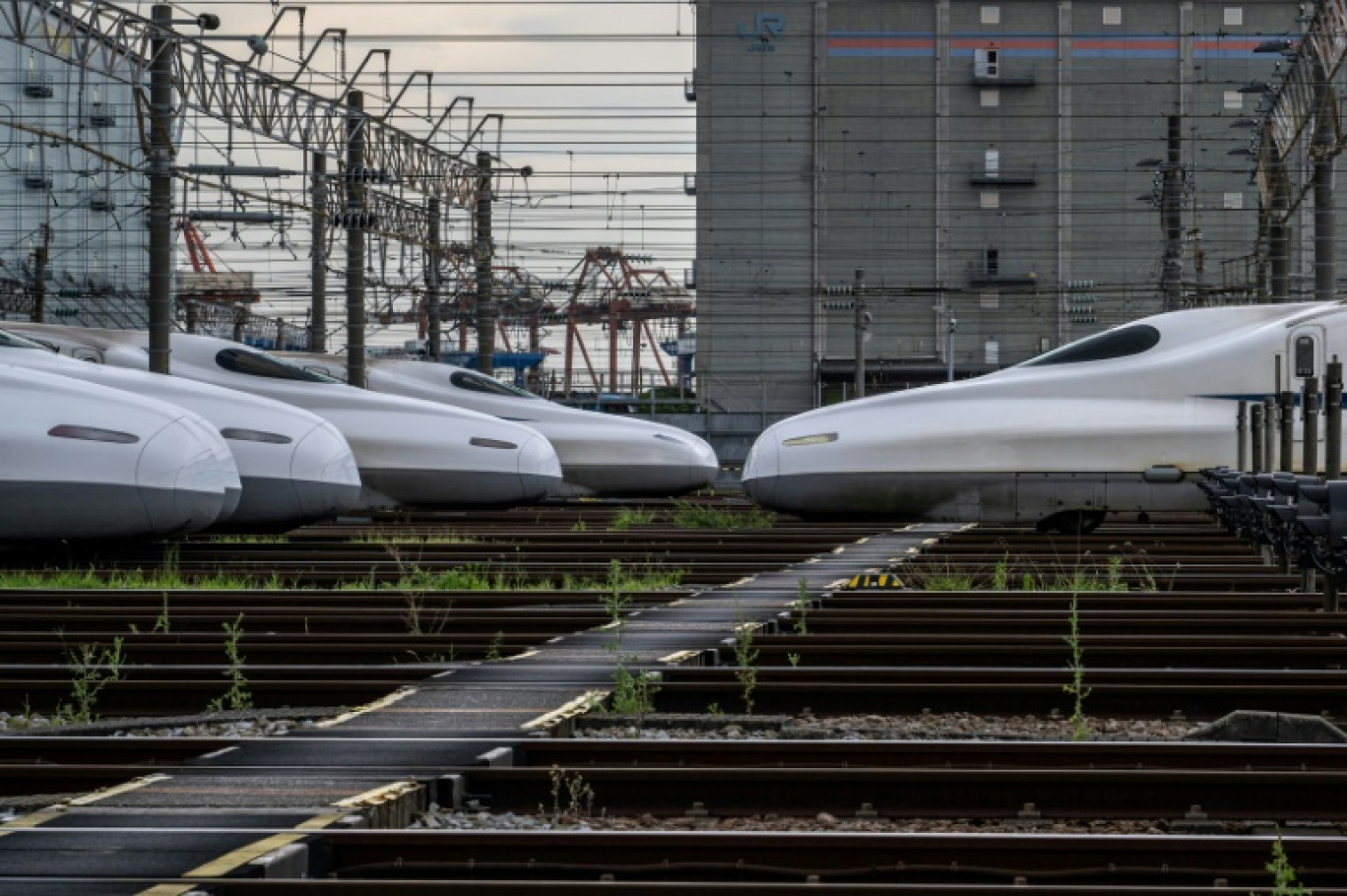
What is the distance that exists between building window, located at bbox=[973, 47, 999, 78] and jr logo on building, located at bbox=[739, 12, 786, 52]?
249 inches

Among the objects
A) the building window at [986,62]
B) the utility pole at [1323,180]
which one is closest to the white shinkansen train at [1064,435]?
the utility pole at [1323,180]

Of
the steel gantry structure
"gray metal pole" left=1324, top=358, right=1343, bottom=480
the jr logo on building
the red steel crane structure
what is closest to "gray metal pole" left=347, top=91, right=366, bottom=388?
the steel gantry structure

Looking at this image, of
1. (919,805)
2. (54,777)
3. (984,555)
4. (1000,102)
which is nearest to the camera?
(919,805)

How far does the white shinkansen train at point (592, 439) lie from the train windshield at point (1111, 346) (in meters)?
8.67

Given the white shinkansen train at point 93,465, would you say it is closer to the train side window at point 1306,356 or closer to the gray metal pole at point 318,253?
the train side window at point 1306,356

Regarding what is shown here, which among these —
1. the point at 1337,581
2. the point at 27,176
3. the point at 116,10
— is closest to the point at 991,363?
the point at 27,176

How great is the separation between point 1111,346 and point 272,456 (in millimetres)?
7897

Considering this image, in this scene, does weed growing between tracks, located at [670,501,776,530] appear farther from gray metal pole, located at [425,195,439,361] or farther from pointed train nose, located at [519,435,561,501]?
gray metal pole, located at [425,195,439,361]

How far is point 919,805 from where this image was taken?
245 inches

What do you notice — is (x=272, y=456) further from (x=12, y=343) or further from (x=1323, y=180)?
(x=1323, y=180)

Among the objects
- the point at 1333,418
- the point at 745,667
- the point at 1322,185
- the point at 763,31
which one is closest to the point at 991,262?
the point at 763,31

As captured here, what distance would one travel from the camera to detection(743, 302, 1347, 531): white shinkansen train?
18.9 m

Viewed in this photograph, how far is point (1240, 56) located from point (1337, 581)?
57.7 meters

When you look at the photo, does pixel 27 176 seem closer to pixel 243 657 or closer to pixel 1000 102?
pixel 1000 102
